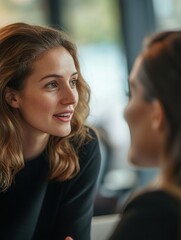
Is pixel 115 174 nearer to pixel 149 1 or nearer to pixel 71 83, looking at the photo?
pixel 149 1

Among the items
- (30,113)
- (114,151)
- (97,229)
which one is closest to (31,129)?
(30,113)

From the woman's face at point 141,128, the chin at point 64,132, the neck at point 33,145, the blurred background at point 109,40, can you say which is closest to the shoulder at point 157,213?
the woman's face at point 141,128

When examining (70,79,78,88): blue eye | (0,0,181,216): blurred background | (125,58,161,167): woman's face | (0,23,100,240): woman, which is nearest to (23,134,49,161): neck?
(0,23,100,240): woman

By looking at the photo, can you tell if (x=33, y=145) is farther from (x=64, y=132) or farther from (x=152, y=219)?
(x=152, y=219)

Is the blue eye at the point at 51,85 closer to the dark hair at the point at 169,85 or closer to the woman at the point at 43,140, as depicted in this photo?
the woman at the point at 43,140

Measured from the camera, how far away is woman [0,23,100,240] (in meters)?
2.00

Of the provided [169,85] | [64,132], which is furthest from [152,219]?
[64,132]

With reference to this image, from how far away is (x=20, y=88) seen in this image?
204 cm

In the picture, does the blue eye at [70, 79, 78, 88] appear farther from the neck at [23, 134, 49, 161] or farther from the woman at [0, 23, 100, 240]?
the neck at [23, 134, 49, 161]

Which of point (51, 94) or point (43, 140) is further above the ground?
point (51, 94)

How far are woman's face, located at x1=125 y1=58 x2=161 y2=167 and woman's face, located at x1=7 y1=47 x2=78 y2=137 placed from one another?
0.67m

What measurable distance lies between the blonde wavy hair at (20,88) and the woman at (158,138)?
752 mm

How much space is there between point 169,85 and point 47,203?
108cm

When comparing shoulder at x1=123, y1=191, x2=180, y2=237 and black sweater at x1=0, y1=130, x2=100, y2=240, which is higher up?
shoulder at x1=123, y1=191, x2=180, y2=237
